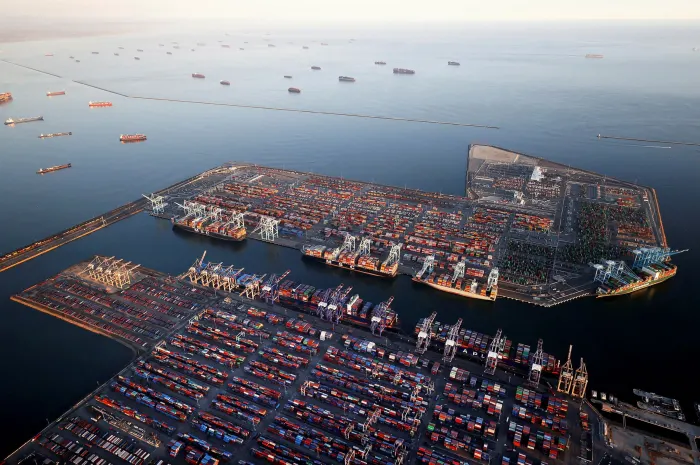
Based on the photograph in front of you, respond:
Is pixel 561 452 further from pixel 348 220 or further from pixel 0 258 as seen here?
pixel 0 258

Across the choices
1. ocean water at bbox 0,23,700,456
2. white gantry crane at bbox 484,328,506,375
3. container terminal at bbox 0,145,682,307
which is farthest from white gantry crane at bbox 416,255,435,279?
white gantry crane at bbox 484,328,506,375

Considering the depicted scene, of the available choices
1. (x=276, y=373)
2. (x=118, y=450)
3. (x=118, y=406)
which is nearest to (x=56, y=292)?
(x=118, y=406)

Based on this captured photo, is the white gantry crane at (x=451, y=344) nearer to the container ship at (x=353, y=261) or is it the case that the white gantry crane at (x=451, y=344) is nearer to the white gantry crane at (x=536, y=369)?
the white gantry crane at (x=536, y=369)

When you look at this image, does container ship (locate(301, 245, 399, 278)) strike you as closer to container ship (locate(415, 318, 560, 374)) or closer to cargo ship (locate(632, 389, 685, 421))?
container ship (locate(415, 318, 560, 374))

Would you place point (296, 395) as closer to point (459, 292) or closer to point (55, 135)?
point (459, 292)

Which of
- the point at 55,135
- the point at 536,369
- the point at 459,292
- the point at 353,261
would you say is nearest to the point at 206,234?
the point at 353,261

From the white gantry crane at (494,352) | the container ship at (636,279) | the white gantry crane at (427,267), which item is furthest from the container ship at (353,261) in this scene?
the container ship at (636,279)
